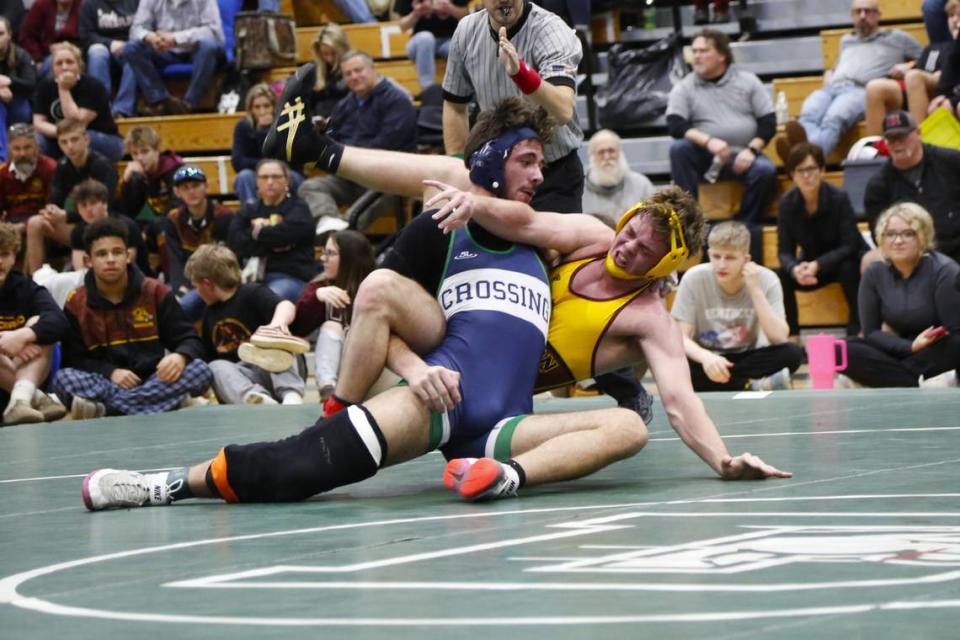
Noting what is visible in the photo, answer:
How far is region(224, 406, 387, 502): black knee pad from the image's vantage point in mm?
4020

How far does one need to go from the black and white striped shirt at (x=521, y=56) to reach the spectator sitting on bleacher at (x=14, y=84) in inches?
274

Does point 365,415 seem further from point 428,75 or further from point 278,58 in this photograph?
point 278,58

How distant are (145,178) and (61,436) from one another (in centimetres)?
442

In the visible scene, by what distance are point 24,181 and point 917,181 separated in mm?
5655

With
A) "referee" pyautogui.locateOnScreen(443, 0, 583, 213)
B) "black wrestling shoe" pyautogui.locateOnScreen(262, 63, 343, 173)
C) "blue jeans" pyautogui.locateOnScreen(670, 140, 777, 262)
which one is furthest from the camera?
"blue jeans" pyautogui.locateOnScreen(670, 140, 777, 262)

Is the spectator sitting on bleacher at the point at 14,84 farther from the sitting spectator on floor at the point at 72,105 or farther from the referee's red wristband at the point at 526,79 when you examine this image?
the referee's red wristband at the point at 526,79

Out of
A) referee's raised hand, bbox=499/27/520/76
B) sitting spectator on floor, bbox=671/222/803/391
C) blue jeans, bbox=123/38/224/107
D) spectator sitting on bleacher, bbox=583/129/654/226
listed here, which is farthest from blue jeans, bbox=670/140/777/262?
referee's raised hand, bbox=499/27/520/76

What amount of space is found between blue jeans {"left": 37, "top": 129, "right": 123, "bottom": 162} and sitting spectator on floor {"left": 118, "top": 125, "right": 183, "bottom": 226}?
0.71 metres

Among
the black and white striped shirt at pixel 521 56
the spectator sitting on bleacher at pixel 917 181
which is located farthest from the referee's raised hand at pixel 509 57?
the spectator sitting on bleacher at pixel 917 181

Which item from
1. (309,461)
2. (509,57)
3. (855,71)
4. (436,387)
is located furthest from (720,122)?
(309,461)

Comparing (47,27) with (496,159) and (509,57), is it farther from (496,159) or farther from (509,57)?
(496,159)

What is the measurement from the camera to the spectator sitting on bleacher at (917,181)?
8.59 meters

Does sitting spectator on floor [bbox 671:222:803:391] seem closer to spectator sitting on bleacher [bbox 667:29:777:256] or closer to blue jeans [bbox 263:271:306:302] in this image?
spectator sitting on bleacher [bbox 667:29:777:256]

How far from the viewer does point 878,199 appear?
889 centimetres
